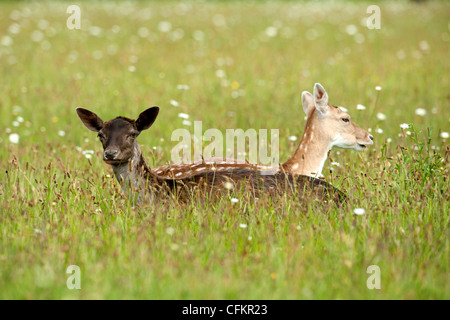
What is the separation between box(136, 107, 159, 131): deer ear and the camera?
17.5ft

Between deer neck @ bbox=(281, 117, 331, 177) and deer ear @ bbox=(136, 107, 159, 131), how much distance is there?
1.65m

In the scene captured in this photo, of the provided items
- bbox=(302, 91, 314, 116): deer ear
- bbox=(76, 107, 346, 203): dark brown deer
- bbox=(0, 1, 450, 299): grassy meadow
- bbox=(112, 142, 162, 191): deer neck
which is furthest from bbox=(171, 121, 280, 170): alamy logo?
bbox=(112, 142, 162, 191): deer neck

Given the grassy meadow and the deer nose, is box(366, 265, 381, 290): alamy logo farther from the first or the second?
the deer nose

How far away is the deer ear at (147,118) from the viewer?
532 centimetres

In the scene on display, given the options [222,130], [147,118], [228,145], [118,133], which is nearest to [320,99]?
[228,145]

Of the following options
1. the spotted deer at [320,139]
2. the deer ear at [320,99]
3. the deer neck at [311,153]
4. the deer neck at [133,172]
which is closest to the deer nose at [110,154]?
the deer neck at [133,172]

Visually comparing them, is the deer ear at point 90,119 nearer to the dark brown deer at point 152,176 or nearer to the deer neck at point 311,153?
the dark brown deer at point 152,176

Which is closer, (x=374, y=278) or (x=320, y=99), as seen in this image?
(x=374, y=278)

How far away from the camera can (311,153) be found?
6.53m

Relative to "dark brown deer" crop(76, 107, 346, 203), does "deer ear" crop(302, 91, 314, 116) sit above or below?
above

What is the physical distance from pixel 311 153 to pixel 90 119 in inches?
92.5

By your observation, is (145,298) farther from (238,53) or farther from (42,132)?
(238,53)

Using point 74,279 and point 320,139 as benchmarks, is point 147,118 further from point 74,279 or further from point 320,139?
point 320,139
